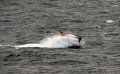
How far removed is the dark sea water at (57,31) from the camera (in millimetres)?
28269

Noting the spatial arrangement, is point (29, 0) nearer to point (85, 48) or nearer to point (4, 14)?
point (4, 14)

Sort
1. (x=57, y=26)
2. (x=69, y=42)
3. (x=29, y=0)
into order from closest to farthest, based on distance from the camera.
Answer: (x=69, y=42)
(x=57, y=26)
(x=29, y=0)

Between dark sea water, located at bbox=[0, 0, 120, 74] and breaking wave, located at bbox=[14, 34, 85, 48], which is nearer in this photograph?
dark sea water, located at bbox=[0, 0, 120, 74]

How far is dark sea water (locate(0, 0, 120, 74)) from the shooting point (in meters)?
28.3

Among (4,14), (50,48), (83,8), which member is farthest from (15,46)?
(83,8)

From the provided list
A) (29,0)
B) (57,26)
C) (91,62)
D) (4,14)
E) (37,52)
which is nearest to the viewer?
(91,62)

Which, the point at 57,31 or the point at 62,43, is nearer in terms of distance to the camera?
the point at 62,43

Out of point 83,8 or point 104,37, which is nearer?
point 104,37

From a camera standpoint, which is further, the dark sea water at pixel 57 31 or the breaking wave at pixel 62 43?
the breaking wave at pixel 62 43

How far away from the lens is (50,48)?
33.8 metres

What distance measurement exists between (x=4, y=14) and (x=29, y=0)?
36.6ft

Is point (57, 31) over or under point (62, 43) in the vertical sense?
under

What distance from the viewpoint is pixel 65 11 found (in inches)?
2077

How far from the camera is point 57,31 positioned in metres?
41.4
